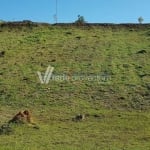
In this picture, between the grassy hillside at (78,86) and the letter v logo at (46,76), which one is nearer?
the grassy hillside at (78,86)

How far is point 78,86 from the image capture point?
22109 millimetres

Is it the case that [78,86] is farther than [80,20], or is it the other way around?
[80,20]

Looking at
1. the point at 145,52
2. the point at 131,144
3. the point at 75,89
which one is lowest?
the point at 131,144

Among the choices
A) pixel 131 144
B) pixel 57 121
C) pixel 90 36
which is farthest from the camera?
pixel 90 36

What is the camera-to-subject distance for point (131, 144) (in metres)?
14.6

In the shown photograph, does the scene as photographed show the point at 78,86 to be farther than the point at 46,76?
No

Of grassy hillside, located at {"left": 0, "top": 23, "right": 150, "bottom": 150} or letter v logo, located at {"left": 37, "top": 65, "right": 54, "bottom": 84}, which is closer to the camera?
grassy hillside, located at {"left": 0, "top": 23, "right": 150, "bottom": 150}

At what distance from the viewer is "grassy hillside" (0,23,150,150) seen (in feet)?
51.1

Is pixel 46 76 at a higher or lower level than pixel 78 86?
higher

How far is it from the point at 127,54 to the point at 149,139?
1117 centimetres

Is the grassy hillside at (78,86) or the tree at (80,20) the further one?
the tree at (80,20)

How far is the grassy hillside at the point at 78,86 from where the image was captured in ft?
51.1

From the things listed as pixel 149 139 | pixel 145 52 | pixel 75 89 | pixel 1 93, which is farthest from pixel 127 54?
pixel 149 139

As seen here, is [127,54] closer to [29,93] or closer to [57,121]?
[29,93]
